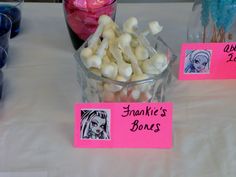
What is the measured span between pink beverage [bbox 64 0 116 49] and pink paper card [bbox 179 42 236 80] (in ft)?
0.51

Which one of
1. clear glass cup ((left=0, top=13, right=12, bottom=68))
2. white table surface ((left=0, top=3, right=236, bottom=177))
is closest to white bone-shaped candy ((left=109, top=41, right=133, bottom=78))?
white table surface ((left=0, top=3, right=236, bottom=177))

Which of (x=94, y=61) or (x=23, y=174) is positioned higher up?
(x=94, y=61)

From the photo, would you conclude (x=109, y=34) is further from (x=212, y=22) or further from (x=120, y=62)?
(x=212, y=22)

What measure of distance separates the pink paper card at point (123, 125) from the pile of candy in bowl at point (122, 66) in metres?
0.03

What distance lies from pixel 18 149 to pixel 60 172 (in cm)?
8

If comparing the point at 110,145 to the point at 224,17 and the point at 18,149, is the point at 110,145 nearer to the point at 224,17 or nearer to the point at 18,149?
the point at 18,149

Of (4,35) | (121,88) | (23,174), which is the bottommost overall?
(23,174)

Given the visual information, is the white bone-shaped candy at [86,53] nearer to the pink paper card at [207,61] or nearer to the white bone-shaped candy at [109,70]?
the white bone-shaped candy at [109,70]

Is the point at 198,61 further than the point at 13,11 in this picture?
No

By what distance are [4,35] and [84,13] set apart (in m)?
0.14

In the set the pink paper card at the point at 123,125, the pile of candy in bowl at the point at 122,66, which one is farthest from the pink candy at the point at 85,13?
the pink paper card at the point at 123,125

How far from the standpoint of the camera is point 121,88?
66cm

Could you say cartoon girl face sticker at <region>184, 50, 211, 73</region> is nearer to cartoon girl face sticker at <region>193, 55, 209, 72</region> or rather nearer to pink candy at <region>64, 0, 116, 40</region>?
cartoon girl face sticker at <region>193, 55, 209, 72</region>

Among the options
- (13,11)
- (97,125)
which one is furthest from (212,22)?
(13,11)
